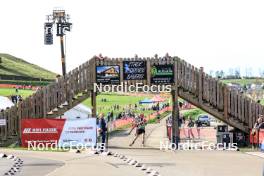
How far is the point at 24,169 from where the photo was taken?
1786cm

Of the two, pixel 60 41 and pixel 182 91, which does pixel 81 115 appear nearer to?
pixel 182 91

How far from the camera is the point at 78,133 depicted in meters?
28.1

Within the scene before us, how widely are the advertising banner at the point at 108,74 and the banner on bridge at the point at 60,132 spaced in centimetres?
400

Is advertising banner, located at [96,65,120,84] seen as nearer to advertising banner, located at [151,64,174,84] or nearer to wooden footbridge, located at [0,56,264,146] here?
wooden footbridge, located at [0,56,264,146]

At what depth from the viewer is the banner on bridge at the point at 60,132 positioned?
91.9 feet

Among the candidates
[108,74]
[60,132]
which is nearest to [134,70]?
[108,74]

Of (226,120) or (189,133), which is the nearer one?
(226,120)

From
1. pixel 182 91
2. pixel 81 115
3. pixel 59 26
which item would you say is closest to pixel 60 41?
pixel 59 26

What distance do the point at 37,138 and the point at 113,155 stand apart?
628 centimetres

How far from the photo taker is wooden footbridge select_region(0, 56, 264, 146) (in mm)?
31422

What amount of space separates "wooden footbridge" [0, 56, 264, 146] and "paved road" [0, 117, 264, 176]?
23.4 ft

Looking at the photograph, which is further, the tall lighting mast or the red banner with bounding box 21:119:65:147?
the tall lighting mast

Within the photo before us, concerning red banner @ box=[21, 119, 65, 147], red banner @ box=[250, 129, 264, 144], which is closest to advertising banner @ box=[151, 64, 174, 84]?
red banner @ box=[250, 129, 264, 144]

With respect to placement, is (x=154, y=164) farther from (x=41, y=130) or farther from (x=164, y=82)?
(x=164, y=82)
